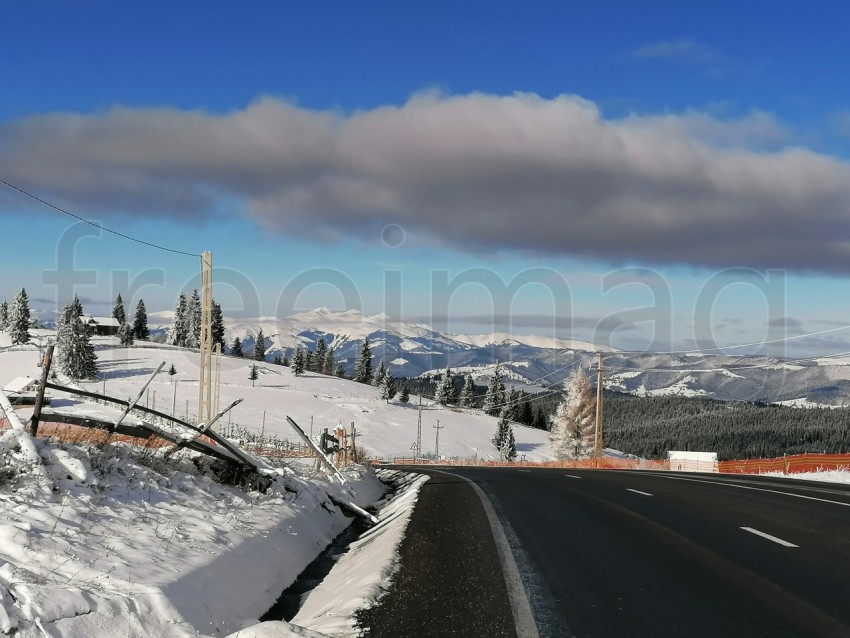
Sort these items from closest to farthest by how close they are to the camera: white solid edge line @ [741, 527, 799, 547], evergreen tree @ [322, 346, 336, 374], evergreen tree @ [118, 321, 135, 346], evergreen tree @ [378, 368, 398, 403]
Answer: white solid edge line @ [741, 527, 799, 547], evergreen tree @ [378, 368, 398, 403], evergreen tree @ [118, 321, 135, 346], evergreen tree @ [322, 346, 336, 374]

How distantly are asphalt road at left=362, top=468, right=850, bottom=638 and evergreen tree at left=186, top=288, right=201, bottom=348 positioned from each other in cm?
16669

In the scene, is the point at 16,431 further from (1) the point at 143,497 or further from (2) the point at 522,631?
(2) the point at 522,631

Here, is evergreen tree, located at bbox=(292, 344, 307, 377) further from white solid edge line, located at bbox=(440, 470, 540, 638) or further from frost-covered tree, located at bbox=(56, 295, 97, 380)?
white solid edge line, located at bbox=(440, 470, 540, 638)

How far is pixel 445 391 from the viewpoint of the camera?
160 m

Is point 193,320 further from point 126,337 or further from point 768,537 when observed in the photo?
point 768,537

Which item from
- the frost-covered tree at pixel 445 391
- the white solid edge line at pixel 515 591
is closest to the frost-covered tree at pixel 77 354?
the frost-covered tree at pixel 445 391

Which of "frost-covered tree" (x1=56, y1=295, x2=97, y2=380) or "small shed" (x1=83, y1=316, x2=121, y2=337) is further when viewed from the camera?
"small shed" (x1=83, y1=316, x2=121, y2=337)

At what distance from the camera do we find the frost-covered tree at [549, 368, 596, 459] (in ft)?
304

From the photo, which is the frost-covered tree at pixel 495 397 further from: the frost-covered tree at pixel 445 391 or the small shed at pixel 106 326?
the small shed at pixel 106 326

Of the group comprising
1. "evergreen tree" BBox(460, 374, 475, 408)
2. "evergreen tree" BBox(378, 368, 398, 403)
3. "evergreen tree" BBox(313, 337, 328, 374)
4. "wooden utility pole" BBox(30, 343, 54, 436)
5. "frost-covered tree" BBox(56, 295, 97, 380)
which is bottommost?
"evergreen tree" BBox(460, 374, 475, 408)

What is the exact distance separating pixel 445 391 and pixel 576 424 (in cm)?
6881

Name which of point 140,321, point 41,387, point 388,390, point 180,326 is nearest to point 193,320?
point 180,326

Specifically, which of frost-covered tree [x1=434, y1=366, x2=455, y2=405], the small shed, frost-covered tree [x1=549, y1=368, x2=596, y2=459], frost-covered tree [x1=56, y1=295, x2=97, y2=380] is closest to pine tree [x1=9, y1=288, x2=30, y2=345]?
the small shed

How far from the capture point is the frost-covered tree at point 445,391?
15873 cm
